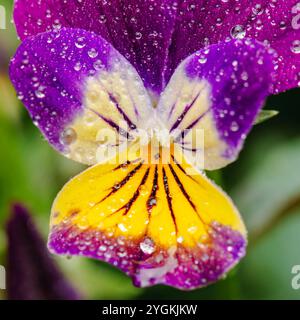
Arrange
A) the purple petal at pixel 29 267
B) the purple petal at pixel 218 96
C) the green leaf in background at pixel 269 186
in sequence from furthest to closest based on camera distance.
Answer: the green leaf in background at pixel 269 186, the purple petal at pixel 29 267, the purple petal at pixel 218 96

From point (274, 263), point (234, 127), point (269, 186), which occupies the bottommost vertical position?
point (274, 263)

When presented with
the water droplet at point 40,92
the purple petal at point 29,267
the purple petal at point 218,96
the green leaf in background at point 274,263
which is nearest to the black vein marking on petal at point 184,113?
the purple petal at point 218,96

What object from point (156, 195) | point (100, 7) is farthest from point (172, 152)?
point (100, 7)

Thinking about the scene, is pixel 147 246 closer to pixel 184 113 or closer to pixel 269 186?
pixel 184 113

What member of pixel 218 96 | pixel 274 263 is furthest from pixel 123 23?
pixel 274 263

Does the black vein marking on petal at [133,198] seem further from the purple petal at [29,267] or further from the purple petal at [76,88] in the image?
the purple petal at [29,267]
